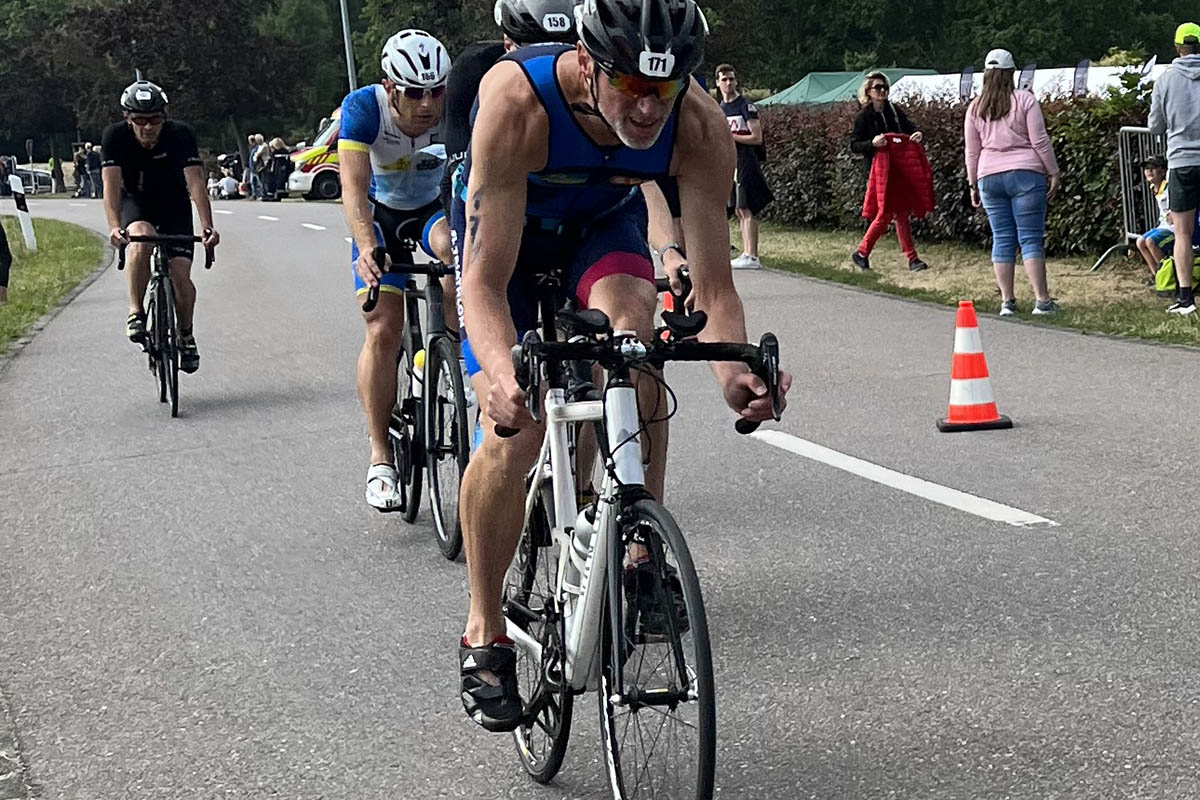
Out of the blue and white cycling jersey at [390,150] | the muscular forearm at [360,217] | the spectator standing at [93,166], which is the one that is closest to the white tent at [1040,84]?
the blue and white cycling jersey at [390,150]

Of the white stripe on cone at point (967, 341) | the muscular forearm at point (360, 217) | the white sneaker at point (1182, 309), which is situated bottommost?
the white sneaker at point (1182, 309)

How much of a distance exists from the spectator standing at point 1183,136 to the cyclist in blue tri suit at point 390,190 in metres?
6.76

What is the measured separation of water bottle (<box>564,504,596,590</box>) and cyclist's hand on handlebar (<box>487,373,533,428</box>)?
0.84ft

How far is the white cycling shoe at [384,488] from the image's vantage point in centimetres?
735

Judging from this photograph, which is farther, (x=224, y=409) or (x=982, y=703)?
(x=224, y=409)

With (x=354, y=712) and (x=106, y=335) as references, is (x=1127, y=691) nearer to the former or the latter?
(x=354, y=712)

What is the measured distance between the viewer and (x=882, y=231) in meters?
17.3

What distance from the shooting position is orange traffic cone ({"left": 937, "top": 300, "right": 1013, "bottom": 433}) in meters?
8.84

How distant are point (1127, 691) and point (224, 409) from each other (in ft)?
24.1

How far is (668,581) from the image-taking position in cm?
364

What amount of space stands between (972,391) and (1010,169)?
466cm

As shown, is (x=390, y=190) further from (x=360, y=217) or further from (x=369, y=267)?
(x=369, y=267)

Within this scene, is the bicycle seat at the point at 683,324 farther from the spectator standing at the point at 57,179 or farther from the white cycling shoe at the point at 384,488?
the spectator standing at the point at 57,179

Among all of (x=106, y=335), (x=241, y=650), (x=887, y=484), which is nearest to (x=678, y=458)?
(x=887, y=484)
